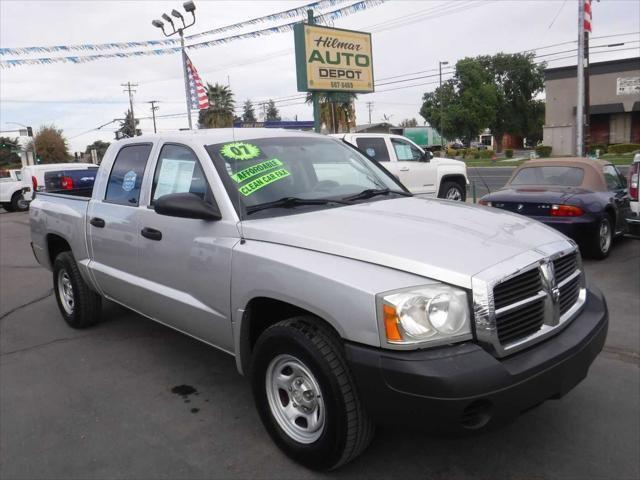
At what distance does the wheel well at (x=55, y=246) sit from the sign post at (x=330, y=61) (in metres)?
12.0

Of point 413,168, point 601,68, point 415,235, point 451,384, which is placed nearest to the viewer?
point 451,384

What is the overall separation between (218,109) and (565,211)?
53049 millimetres

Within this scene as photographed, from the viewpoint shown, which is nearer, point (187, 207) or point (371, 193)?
point (187, 207)

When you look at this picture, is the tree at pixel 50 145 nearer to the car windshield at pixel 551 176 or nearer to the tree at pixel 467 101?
the tree at pixel 467 101

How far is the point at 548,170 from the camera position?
27.5 ft

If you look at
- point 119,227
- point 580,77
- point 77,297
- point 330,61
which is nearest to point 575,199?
point 119,227

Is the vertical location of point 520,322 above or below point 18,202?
above

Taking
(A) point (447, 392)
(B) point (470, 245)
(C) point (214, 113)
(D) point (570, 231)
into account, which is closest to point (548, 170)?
(D) point (570, 231)

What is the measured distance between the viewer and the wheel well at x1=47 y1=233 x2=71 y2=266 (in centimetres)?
547

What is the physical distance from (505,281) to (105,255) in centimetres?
324

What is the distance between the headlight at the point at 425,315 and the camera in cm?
232

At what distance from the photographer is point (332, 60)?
17.5 m

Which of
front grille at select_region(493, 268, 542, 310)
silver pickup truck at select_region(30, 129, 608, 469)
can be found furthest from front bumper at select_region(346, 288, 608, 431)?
front grille at select_region(493, 268, 542, 310)

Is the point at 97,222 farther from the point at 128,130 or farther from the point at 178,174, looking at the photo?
the point at 128,130
